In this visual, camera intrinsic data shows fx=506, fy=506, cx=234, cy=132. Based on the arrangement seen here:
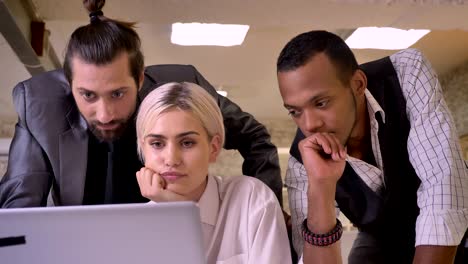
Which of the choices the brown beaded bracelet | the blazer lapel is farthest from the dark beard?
the brown beaded bracelet

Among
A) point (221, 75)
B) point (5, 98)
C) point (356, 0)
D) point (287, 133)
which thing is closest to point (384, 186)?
point (356, 0)

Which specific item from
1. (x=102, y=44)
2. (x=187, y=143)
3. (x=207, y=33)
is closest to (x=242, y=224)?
(x=187, y=143)

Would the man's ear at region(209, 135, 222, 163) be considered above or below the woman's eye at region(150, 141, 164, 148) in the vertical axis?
below

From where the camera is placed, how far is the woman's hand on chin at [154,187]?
35.4 inches

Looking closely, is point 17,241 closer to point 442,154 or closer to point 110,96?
point 110,96

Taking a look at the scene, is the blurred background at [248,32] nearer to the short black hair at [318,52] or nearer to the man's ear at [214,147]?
the short black hair at [318,52]

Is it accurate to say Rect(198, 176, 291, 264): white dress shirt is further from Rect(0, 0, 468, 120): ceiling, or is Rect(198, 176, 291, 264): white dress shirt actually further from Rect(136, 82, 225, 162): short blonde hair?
Rect(0, 0, 468, 120): ceiling

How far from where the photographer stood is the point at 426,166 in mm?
1061

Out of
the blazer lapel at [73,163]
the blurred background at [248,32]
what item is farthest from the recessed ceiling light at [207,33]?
the blazer lapel at [73,163]

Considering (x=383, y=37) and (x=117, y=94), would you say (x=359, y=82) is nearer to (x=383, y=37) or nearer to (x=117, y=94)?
(x=117, y=94)

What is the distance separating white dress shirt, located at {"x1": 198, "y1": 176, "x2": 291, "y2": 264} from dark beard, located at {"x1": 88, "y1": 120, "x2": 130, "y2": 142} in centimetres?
28

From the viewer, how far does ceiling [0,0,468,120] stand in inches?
104

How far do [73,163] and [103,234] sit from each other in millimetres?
683

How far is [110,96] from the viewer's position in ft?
3.74
